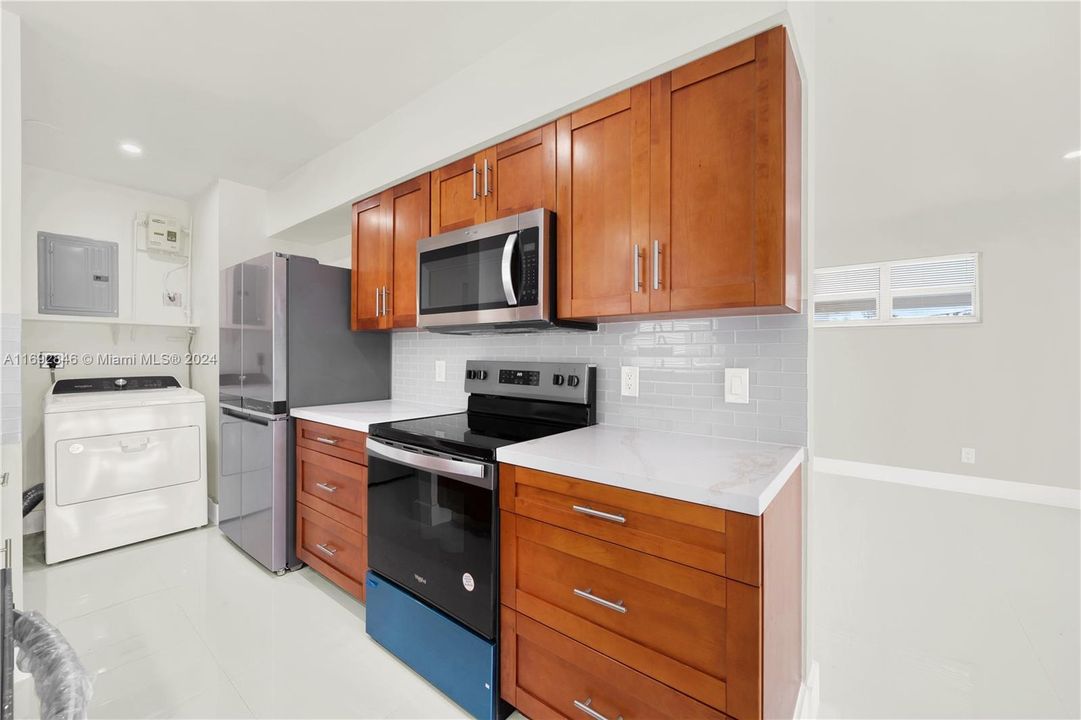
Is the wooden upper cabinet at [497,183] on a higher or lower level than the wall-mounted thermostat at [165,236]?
lower

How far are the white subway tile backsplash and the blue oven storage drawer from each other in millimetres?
994

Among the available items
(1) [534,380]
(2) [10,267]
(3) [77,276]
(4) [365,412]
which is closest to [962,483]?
(1) [534,380]

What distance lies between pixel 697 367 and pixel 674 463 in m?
0.57

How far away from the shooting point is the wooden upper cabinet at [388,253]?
2.33 metres

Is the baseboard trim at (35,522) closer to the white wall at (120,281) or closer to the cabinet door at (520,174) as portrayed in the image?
the white wall at (120,281)

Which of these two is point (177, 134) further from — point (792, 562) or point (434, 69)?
point (792, 562)

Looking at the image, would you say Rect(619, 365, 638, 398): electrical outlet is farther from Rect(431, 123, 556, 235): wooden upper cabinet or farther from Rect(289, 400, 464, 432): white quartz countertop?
Rect(289, 400, 464, 432): white quartz countertop

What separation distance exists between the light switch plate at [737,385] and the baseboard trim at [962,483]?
160 inches

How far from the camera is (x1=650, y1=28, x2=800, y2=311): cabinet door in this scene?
126 cm

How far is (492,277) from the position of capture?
6.08 feet

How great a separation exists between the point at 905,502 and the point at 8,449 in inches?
Result: 233

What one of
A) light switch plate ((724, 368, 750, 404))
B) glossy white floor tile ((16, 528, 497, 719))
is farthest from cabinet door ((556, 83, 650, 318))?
glossy white floor tile ((16, 528, 497, 719))

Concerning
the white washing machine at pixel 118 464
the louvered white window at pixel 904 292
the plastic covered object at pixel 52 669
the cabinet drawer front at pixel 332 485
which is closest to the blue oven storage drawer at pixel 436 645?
the cabinet drawer front at pixel 332 485

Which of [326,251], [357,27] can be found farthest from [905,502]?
[326,251]
